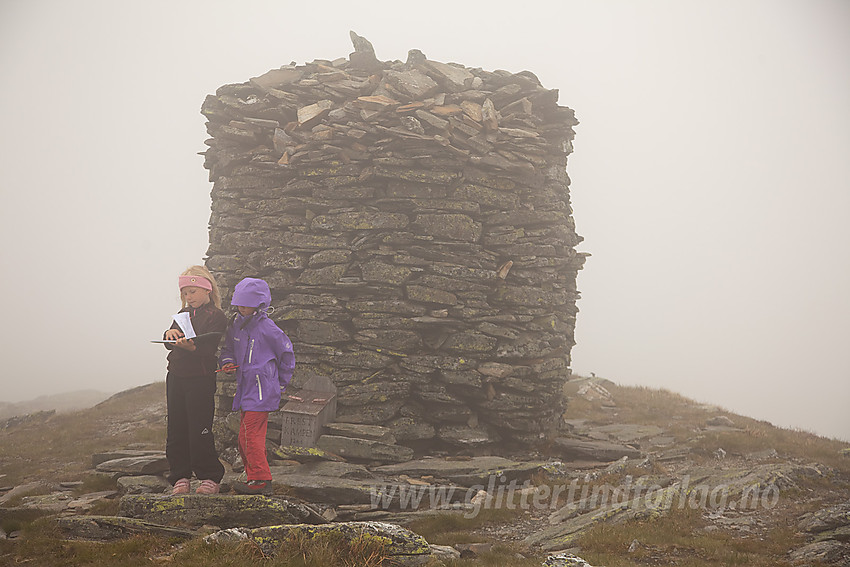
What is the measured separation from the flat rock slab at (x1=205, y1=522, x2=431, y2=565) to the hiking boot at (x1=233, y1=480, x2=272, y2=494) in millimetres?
1900

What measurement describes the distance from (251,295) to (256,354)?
104cm

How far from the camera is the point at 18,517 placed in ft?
29.1

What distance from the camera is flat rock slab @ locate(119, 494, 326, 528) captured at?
796 centimetres

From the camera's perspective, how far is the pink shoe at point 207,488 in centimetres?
887

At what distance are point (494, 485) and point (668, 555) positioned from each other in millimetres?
4375

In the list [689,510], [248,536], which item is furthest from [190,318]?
[689,510]

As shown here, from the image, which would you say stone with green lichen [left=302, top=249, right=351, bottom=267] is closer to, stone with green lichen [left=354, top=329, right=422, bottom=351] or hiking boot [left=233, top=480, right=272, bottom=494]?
stone with green lichen [left=354, top=329, right=422, bottom=351]

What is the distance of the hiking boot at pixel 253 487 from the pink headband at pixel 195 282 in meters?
3.44

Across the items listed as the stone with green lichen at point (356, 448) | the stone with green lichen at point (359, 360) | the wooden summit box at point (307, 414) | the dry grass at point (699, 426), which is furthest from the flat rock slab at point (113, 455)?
the dry grass at point (699, 426)

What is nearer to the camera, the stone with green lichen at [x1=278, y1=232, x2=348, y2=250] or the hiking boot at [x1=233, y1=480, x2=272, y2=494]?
the hiking boot at [x1=233, y1=480, x2=272, y2=494]

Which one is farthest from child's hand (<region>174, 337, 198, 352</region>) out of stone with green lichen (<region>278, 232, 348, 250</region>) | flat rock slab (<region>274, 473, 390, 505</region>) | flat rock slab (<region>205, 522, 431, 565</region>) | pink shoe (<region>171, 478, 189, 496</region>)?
stone with green lichen (<region>278, 232, 348, 250</region>)

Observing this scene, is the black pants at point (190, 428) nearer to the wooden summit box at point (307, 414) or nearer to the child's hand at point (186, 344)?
the child's hand at point (186, 344)

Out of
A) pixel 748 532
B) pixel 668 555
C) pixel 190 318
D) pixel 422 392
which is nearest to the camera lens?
pixel 668 555

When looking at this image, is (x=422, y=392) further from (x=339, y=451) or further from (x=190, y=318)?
(x=190, y=318)
